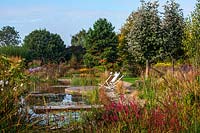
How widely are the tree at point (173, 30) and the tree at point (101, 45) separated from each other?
770 centimetres

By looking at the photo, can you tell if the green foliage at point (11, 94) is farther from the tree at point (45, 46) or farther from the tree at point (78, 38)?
the tree at point (78, 38)

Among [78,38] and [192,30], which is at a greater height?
[78,38]

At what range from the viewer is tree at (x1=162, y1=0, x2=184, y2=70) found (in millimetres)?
21266

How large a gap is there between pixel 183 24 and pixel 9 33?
173 ft

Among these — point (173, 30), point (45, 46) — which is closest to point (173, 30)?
point (173, 30)

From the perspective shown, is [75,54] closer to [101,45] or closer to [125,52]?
[101,45]

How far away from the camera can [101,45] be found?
30.0 meters

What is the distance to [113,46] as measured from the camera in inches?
1187

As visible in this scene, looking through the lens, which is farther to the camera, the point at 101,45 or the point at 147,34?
the point at 101,45

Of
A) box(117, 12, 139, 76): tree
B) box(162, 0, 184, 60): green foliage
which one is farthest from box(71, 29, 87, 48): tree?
box(162, 0, 184, 60): green foliage

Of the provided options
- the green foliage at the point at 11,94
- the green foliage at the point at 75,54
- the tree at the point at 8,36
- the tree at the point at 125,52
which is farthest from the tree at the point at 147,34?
the tree at the point at 8,36

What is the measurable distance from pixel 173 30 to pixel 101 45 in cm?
913

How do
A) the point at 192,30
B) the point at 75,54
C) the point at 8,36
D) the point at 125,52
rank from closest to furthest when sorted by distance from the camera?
the point at 192,30 → the point at 125,52 → the point at 75,54 → the point at 8,36

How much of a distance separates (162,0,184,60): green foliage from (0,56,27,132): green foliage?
17.1 metres
